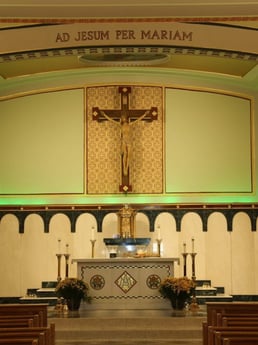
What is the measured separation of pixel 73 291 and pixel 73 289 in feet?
0.18

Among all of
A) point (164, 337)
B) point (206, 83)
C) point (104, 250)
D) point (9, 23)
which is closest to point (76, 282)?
point (164, 337)

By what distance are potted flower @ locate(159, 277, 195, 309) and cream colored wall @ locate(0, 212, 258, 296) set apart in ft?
9.91

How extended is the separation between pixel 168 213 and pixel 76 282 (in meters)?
3.97

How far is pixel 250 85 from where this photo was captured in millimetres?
16312

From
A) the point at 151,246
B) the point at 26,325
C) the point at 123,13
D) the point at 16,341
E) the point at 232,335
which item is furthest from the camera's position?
the point at 151,246

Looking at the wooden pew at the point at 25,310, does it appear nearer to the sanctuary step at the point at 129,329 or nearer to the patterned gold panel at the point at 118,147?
the sanctuary step at the point at 129,329

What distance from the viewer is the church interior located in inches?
623

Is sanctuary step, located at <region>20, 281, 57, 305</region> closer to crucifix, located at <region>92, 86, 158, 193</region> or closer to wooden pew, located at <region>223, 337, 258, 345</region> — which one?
crucifix, located at <region>92, 86, 158, 193</region>

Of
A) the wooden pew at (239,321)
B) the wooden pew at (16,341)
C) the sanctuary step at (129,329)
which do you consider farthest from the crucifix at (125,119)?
the wooden pew at (16,341)

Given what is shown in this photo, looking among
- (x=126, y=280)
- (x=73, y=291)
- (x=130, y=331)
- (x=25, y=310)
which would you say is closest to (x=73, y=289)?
(x=73, y=291)

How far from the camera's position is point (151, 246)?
52.5 feet

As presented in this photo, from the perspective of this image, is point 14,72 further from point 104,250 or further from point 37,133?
point 104,250

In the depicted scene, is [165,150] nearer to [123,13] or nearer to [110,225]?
[110,225]

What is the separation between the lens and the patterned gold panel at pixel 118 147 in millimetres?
16297
